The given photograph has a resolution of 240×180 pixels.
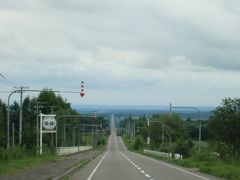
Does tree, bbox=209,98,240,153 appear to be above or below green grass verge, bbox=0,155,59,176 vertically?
above

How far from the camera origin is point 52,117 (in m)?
77.1

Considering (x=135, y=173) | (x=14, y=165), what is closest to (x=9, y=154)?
(x=14, y=165)

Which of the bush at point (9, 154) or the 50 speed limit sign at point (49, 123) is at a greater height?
the 50 speed limit sign at point (49, 123)

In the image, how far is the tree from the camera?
192ft

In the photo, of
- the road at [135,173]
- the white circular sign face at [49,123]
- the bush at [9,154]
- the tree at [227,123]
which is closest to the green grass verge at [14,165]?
the bush at [9,154]

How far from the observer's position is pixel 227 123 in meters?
58.5

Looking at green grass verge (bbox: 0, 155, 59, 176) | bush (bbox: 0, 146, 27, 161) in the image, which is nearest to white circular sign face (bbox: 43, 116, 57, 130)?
bush (bbox: 0, 146, 27, 161)

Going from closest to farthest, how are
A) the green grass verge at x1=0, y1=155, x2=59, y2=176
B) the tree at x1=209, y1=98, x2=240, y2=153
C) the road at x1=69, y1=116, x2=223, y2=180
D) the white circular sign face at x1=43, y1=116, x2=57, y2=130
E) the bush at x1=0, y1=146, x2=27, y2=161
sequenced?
the road at x1=69, y1=116, x2=223, y2=180, the green grass verge at x1=0, y1=155, x2=59, y2=176, the bush at x1=0, y1=146, x2=27, y2=161, the tree at x1=209, y1=98, x2=240, y2=153, the white circular sign face at x1=43, y1=116, x2=57, y2=130

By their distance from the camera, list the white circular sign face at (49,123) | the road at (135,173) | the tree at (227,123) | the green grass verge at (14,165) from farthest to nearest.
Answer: the white circular sign face at (49,123), the tree at (227,123), the green grass verge at (14,165), the road at (135,173)

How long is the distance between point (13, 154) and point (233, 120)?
22.3m

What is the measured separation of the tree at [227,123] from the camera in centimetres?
5838

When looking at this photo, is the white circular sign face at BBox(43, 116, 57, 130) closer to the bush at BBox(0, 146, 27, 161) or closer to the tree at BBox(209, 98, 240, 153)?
the bush at BBox(0, 146, 27, 161)

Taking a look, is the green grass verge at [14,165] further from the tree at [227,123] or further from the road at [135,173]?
the tree at [227,123]

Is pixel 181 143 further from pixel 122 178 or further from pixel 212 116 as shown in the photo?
pixel 122 178
